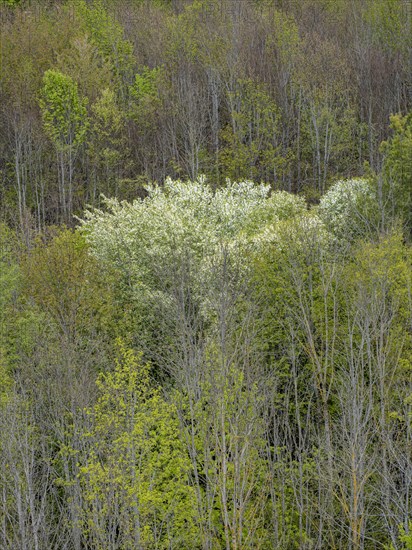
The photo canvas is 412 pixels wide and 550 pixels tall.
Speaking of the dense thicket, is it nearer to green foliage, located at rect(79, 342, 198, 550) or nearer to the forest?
the forest

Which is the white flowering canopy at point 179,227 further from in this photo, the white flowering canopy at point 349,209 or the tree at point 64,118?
the tree at point 64,118

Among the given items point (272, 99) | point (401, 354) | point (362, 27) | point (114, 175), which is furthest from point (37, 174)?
point (401, 354)

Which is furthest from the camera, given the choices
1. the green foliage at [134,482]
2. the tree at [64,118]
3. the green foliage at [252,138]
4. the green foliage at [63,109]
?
the green foliage at [63,109]

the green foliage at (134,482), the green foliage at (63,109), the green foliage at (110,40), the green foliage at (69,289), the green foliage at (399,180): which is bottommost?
the green foliage at (134,482)

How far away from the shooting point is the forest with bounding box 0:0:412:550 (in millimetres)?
20609

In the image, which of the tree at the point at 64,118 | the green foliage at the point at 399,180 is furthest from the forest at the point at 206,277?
the tree at the point at 64,118

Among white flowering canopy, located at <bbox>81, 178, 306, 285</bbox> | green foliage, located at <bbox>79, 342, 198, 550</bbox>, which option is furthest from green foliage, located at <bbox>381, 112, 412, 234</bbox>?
green foliage, located at <bbox>79, 342, 198, 550</bbox>

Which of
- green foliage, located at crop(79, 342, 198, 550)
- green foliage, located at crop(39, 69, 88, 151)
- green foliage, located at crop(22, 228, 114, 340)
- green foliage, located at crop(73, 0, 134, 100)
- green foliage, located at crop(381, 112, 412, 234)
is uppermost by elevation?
green foliage, located at crop(73, 0, 134, 100)

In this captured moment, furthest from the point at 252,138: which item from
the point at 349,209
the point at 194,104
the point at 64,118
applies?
the point at 349,209

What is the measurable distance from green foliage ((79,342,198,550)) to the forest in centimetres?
14

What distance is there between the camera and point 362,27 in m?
62.2

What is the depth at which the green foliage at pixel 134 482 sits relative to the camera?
1934 centimetres

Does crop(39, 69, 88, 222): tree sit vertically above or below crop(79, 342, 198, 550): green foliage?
above

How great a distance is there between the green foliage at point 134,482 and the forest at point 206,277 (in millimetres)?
140
